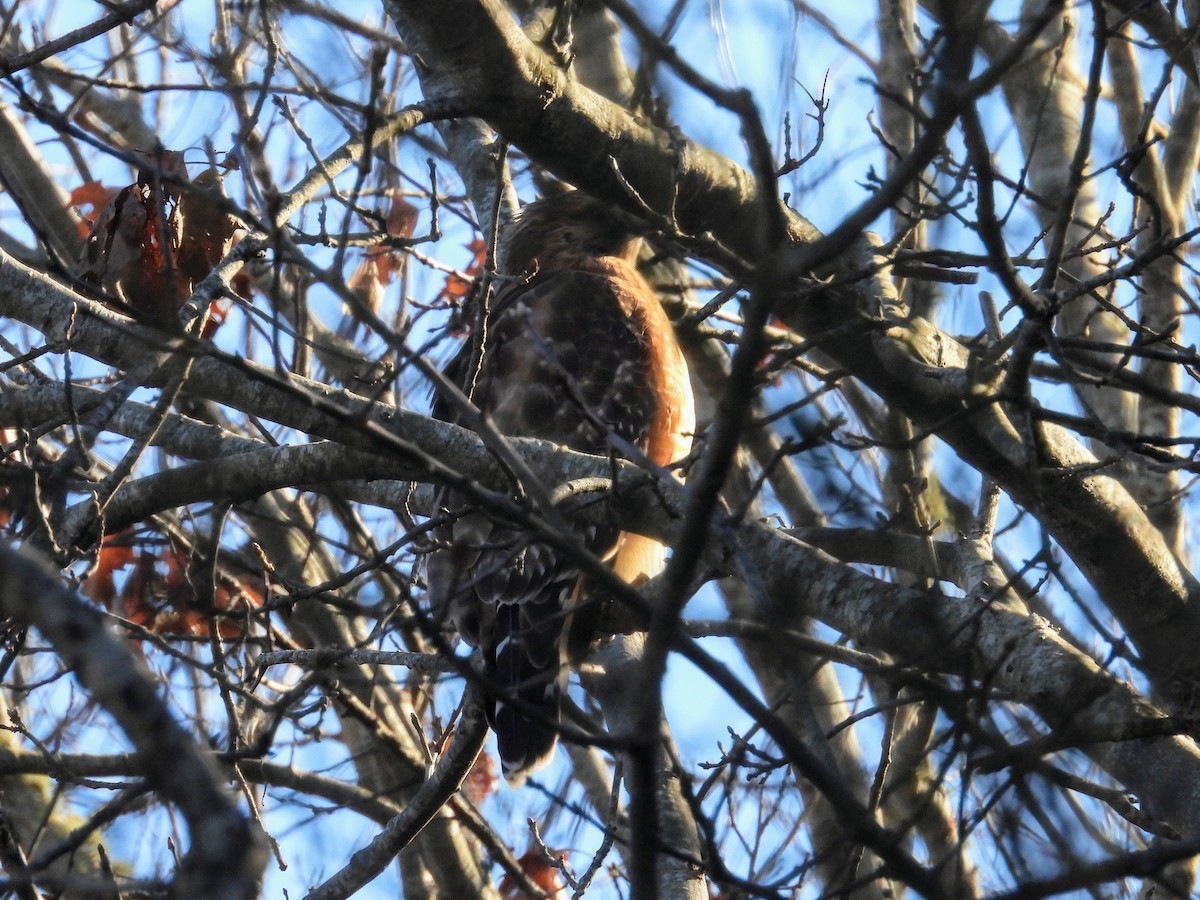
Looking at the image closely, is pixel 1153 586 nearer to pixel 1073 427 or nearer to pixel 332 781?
pixel 1073 427

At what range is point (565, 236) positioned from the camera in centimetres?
579

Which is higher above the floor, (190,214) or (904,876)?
(190,214)


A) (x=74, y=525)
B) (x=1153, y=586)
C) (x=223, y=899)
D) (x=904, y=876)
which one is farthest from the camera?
(x=1153, y=586)

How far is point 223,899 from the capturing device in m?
1.01

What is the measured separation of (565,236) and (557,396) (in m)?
A: 1.27

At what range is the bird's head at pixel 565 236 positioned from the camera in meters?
5.73

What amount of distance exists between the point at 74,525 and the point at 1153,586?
2.37m

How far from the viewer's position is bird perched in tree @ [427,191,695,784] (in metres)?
4.14

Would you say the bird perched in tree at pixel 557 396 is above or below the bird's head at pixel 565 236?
below

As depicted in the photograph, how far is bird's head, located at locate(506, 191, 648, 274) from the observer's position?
5.73 m

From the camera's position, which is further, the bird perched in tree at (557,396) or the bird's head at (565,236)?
the bird's head at (565,236)

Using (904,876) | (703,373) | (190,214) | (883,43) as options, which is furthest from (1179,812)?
(883,43)

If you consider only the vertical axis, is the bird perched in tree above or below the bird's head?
below

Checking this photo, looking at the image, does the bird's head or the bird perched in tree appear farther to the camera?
the bird's head
